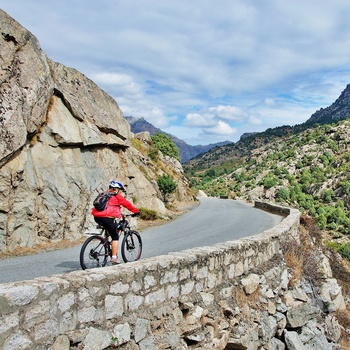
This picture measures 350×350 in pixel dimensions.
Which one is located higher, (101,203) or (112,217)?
(101,203)

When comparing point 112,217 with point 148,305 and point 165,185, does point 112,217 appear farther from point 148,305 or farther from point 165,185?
point 165,185

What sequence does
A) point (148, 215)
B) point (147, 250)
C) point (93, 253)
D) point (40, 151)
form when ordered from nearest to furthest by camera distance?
point (93, 253) < point (147, 250) < point (40, 151) < point (148, 215)

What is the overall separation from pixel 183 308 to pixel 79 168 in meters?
10.9

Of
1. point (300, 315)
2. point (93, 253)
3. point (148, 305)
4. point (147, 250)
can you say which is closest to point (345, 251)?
point (300, 315)

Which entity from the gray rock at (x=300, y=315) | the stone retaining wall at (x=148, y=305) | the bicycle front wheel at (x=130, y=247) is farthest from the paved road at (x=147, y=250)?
the gray rock at (x=300, y=315)

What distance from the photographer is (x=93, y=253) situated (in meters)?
7.24

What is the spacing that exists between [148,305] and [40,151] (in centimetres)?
994

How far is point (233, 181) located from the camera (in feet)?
281

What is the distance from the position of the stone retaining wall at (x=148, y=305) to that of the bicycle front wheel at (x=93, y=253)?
6.10 ft

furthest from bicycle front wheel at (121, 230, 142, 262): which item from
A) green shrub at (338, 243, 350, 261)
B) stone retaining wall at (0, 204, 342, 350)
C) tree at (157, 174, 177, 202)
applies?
tree at (157, 174, 177, 202)

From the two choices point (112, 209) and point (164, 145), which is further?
point (164, 145)

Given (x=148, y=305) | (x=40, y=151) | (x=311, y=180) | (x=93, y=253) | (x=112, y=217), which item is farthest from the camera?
(x=311, y=180)

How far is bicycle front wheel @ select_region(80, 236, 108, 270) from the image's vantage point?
23.6 ft

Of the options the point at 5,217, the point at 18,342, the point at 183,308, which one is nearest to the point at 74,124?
the point at 5,217
